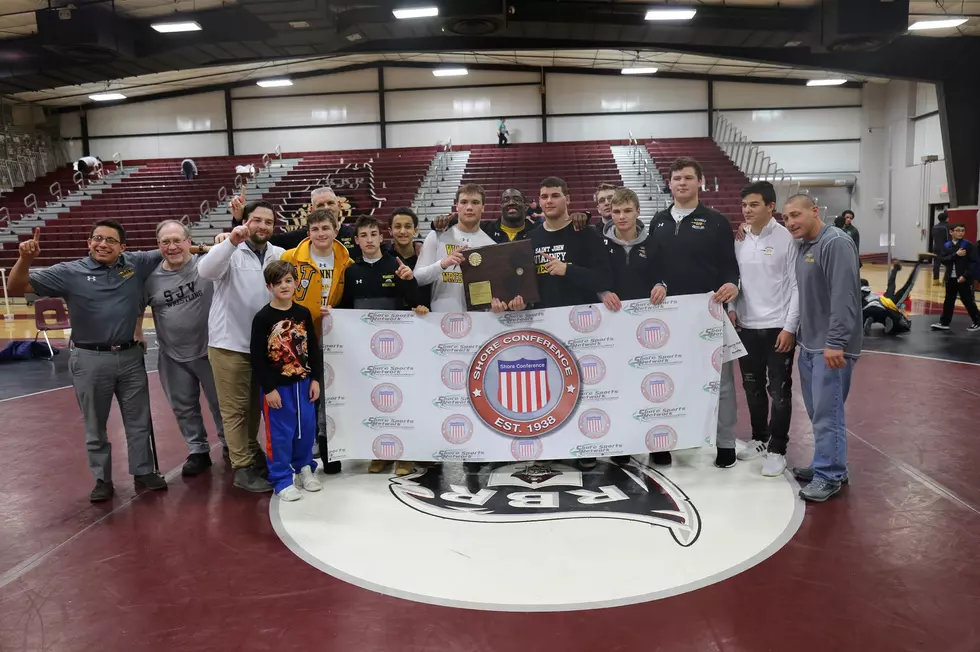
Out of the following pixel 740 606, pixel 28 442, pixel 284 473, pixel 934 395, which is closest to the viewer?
pixel 740 606

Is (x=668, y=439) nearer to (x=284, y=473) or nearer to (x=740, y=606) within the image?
(x=740, y=606)

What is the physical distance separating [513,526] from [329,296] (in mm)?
1992

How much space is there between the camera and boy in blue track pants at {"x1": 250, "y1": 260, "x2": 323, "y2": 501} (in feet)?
13.4

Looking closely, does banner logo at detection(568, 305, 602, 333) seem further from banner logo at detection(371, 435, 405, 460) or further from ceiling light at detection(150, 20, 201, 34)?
ceiling light at detection(150, 20, 201, 34)

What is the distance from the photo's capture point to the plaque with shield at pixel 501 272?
13.5 feet

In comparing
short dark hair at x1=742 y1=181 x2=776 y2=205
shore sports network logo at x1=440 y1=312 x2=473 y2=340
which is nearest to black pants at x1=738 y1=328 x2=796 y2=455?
short dark hair at x1=742 y1=181 x2=776 y2=205

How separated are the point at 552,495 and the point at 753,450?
1674 mm

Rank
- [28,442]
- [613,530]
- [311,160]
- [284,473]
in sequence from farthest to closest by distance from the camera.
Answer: [311,160] < [28,442] < [284,473] < [613,530]

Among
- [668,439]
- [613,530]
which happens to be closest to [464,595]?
[613,530]

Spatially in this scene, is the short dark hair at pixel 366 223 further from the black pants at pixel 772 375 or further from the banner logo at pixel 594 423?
the black pants at pixel 772 375

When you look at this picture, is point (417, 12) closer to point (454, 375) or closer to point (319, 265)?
point (319, 265)

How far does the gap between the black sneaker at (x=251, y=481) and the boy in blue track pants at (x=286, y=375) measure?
0.19 feet

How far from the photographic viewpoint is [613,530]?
141 inches

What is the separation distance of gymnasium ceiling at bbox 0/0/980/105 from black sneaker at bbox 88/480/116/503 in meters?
11.6
